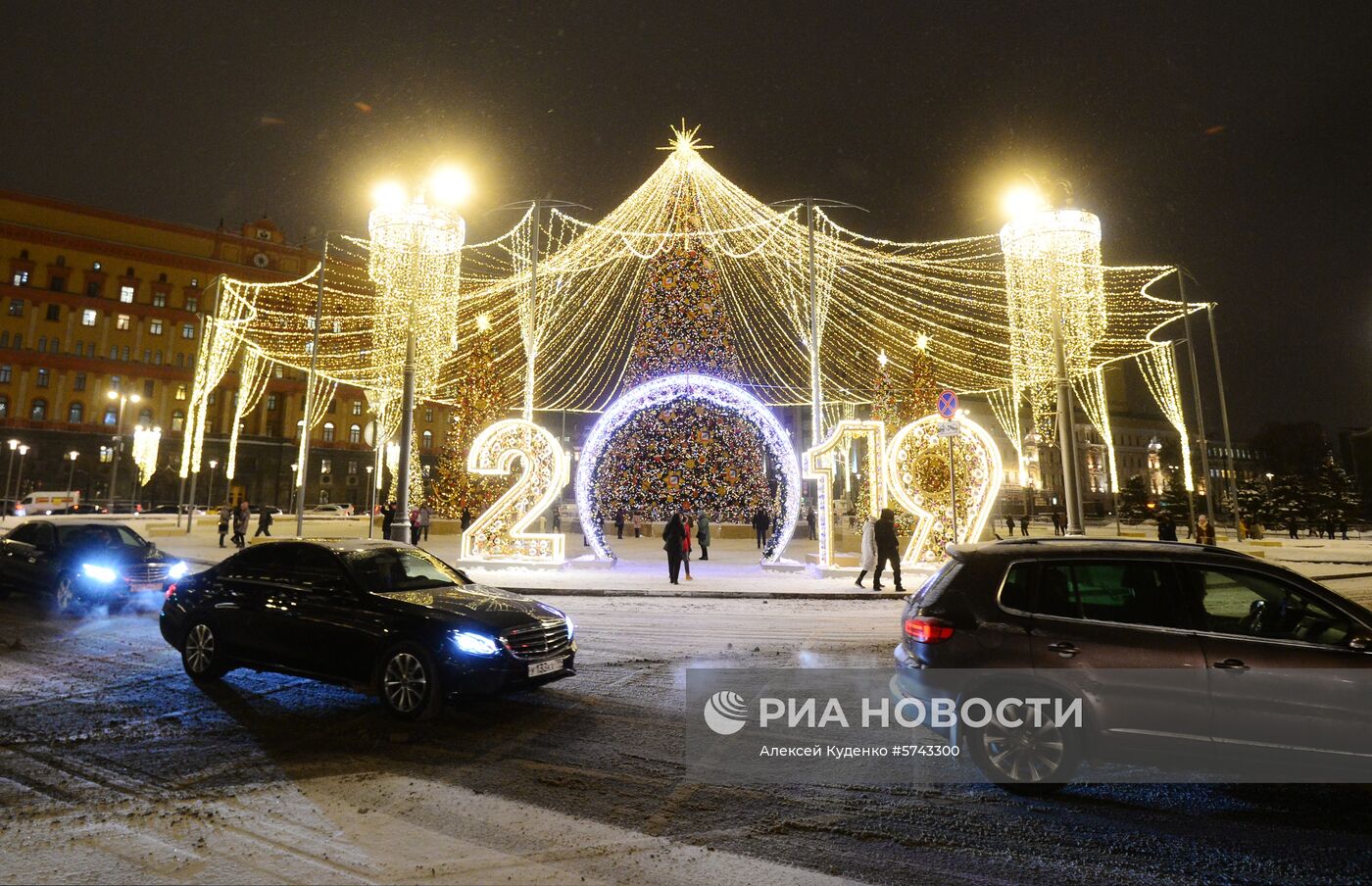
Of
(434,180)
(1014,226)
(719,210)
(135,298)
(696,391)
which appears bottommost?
(696,391)

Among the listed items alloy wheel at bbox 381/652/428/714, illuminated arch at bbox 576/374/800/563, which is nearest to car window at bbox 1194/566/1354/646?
alloy wheel at bbox 381/652/428/714

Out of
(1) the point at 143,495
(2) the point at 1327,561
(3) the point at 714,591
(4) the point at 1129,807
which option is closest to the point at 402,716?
(4) the point at 1129,807

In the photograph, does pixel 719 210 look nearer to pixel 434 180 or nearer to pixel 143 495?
pixel 434 180

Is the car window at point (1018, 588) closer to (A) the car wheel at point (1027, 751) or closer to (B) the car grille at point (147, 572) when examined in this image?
(A) the car wheel at point (1027, 751)

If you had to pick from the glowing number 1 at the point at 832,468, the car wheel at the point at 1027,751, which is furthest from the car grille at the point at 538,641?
the glowing number 1 at the point at 832,468

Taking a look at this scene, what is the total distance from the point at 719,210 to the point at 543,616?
1825 cm

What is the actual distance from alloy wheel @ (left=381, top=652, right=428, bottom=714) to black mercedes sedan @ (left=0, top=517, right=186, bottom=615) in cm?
869

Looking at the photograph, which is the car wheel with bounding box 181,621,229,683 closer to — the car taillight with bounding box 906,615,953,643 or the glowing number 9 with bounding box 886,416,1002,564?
the car taillight with bounding box 906,615,953,643

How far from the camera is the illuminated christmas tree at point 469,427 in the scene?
3288 cm

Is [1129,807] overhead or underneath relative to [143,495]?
underneath

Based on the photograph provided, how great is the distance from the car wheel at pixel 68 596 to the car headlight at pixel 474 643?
9.59 meters

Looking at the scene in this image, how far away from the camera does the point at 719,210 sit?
2203 centimetres

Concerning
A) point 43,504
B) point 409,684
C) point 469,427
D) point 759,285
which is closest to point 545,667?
point 409,684

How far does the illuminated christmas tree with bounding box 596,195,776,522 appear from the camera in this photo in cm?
2638
